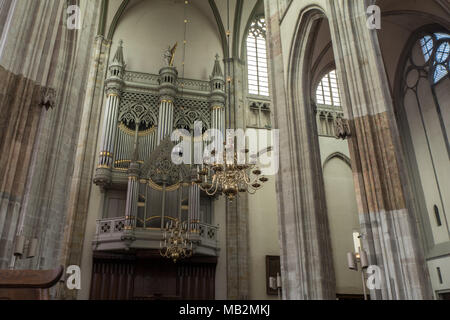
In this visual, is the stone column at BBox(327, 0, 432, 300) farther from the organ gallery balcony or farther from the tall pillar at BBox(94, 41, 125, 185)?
the tall pillar at BBox(94, 41, 125, 185)

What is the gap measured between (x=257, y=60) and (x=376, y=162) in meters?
12.8

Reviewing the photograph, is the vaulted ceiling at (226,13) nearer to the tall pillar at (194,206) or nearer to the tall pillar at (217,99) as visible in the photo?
the tall pillar at (217,99)

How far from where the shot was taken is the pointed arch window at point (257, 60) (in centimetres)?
1728

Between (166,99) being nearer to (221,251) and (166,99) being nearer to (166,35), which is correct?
(166,35)

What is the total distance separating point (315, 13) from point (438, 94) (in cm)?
549

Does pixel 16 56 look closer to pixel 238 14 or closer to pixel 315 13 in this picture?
pixel 315 13

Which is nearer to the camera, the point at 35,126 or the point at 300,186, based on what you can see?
the point at 35,126

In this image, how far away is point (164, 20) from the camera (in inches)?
691

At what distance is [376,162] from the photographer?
612cm

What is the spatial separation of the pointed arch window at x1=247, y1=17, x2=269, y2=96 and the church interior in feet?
0.24

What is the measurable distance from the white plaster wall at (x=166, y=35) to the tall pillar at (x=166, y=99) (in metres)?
1.29

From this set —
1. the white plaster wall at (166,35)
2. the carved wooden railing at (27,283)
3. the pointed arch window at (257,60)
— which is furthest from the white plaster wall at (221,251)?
the carved wooden railing at (27,283)

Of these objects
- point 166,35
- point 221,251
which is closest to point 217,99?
point 166,35
